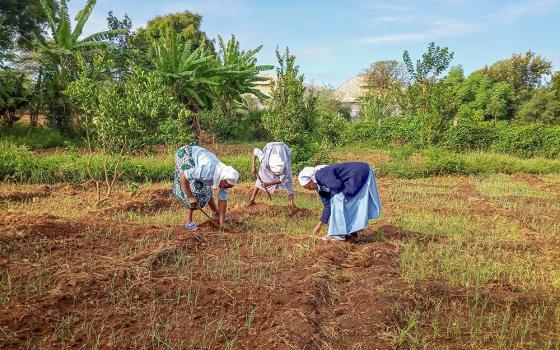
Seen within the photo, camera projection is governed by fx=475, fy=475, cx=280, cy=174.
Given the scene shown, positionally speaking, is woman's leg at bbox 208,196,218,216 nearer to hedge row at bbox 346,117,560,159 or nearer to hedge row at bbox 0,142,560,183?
hedge row at bbox 0,142,560,183

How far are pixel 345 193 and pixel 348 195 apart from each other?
0.05 m

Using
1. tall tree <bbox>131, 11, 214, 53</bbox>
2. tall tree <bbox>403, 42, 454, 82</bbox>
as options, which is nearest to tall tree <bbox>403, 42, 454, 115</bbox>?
tall tree <bbox>403, 42, 454, 82</bbox>

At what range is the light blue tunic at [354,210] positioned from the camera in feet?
18.9

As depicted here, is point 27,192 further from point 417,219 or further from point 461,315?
point 461,315

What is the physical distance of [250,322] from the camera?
3.70 metres

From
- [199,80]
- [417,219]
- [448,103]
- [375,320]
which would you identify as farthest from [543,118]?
[375,320]

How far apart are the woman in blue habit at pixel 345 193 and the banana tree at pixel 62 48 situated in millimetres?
11826

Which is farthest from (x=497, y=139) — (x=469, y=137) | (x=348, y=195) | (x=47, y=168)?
(x=47, y=168)

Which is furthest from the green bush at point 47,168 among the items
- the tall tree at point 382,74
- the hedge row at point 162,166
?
the tall tree at point 382,74

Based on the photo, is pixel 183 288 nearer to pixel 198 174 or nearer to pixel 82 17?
pixel 198 174

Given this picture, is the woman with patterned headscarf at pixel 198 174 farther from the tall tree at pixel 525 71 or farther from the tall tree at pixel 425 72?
the tall tree at pixel 525 71

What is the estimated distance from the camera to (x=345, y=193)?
5734 millimetres

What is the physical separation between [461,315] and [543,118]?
25132 mm

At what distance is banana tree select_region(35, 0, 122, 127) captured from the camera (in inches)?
591
